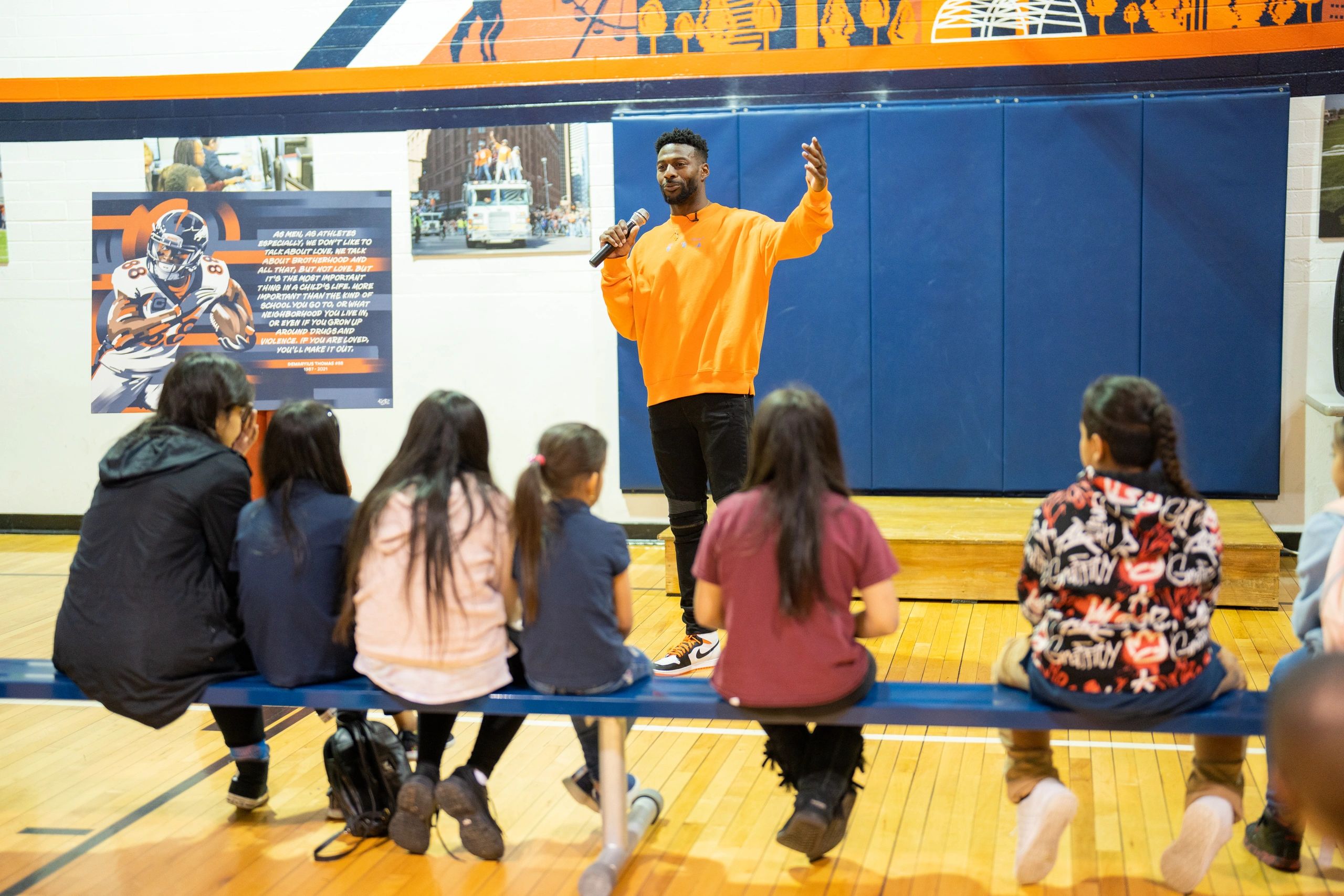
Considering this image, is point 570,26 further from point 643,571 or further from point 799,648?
point 799,648

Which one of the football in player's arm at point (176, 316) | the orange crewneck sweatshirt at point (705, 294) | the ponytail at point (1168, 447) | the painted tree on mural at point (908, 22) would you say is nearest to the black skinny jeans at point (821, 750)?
the ponytail at point (1168, 447)

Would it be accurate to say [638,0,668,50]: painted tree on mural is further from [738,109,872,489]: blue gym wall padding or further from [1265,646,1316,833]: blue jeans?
[1265,646,1316,833]: blue jeans

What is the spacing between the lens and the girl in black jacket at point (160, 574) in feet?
7.51

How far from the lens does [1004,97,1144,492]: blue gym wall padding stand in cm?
502

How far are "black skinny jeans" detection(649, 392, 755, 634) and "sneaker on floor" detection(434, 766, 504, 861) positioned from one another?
4.35ft

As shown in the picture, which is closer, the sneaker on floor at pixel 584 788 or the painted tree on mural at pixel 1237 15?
the sneaker on floor at pixel 584 788

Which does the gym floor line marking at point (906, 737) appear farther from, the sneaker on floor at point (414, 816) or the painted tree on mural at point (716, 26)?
the painted tree on mural at point (716, 26)

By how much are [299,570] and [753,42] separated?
3.92 meters

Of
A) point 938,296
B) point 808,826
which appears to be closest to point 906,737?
point 808,826

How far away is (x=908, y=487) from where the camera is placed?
5324mm

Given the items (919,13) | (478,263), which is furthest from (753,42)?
(478,263)

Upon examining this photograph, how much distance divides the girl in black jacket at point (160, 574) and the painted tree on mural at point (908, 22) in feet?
12.7

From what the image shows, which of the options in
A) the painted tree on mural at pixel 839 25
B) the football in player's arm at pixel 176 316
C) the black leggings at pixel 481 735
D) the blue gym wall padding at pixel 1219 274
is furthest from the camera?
the football in player's arm at pixel 176 316

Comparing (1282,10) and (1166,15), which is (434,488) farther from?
(1282,10)
